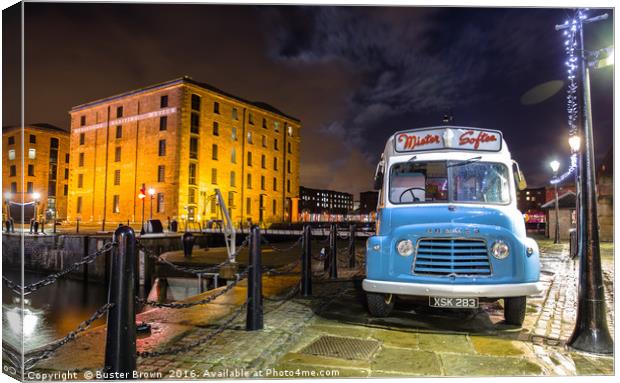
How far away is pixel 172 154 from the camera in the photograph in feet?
134

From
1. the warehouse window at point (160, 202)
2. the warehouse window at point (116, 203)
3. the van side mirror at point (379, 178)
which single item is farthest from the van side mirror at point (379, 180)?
the warehouse window at point (116, 203)

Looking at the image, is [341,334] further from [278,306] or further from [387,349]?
[278,306]

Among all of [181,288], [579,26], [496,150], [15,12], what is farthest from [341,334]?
[181,288]

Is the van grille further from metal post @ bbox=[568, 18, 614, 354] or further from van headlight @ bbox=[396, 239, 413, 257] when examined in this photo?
metal post @ bbox=[568, 18, 614, 354]

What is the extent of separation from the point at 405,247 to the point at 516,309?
1.88 metres

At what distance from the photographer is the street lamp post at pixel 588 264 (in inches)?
182

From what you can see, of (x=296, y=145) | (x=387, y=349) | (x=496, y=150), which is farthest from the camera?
(x=296, y=145)

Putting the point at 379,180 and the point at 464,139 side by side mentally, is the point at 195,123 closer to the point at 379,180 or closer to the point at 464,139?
the point at 379,180

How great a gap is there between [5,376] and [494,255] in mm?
5837

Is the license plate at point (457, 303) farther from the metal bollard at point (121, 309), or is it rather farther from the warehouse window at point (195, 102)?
the warehouse window at point (195, 102)

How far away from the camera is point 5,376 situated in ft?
14.4

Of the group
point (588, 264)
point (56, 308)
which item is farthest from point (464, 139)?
point (56, 308)

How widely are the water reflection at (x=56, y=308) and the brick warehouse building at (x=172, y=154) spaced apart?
761 inches

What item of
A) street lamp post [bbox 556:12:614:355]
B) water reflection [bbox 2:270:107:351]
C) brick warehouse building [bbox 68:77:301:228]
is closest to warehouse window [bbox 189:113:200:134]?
brick warehouse building [bbox 68:77:301:228]
